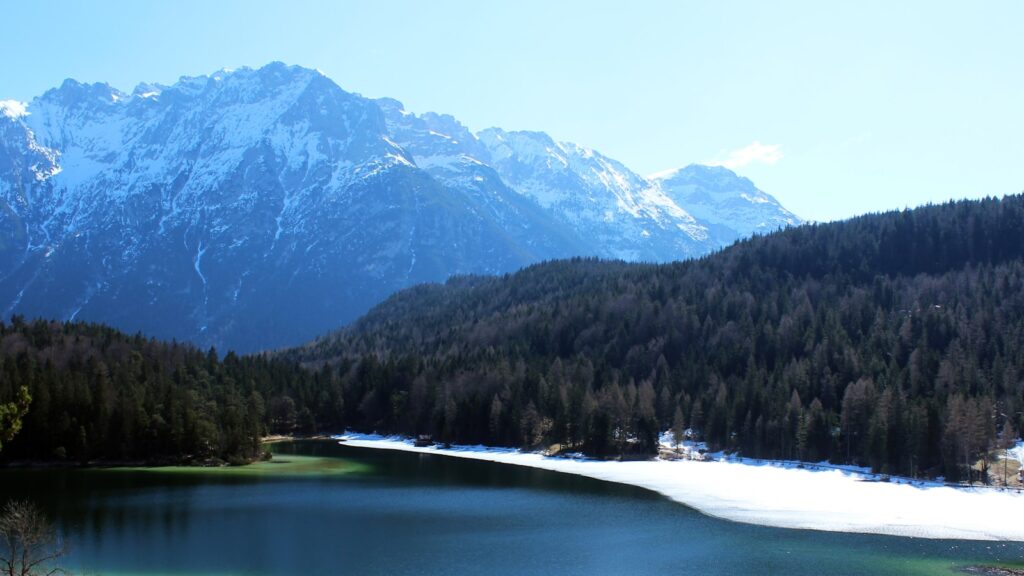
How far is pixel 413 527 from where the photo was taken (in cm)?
8069

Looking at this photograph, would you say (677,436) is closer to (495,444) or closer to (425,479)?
(495,444)

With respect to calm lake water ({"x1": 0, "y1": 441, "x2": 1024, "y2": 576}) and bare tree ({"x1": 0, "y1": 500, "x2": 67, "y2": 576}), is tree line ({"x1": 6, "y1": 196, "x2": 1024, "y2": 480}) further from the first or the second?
bare tree ({"x1": 0, "y1": 500, "x2": 67, "y2": 576})

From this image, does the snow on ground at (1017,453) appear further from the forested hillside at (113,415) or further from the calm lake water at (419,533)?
the forested hillside at (113,415)

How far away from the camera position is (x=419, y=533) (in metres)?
77.7

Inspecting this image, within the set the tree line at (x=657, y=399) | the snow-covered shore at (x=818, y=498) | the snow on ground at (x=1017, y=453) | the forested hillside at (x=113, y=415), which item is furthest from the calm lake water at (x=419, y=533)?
the snow on ground at (x=1017, y=453)

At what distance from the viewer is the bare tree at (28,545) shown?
4425 centimetres

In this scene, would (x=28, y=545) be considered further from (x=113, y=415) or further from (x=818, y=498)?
(x=113, y=415)

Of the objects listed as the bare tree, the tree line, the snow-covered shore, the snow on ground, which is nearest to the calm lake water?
the bare tree

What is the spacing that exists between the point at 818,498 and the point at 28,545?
272 feet

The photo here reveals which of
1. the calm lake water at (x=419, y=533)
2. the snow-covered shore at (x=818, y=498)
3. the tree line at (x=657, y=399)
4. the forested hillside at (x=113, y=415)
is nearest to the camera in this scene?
the calm lake water at (x=419, y=533)

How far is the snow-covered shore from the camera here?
85.4m

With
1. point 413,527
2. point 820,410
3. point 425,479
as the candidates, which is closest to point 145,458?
point 425,479

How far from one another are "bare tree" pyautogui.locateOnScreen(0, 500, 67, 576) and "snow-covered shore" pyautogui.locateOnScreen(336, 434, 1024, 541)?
60758mm

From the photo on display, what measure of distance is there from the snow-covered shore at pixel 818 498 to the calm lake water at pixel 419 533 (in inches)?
193
